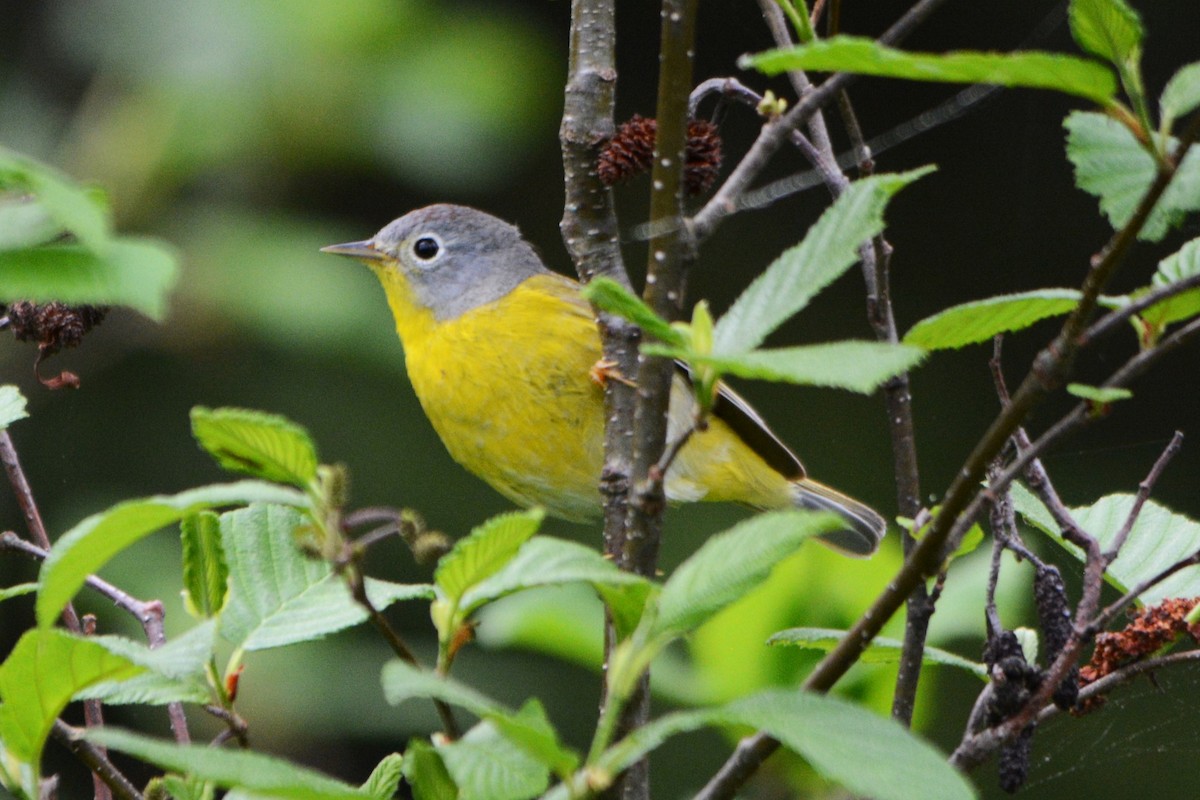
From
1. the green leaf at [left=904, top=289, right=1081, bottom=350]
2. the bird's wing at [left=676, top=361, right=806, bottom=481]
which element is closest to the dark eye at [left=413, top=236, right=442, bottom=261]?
the bird's wing at [left=676, top=361, right=806, bottom=481]

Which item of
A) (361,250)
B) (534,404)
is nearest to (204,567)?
(534,404)

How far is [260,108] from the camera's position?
3.03 metres

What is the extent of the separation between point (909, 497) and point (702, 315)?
1.53 feet

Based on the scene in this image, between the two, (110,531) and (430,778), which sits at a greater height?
(110,531)

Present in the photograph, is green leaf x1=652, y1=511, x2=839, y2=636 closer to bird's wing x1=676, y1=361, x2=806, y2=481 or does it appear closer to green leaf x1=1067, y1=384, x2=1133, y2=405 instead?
green leaf x1=1067, y1=384, x2=1133, y2=405

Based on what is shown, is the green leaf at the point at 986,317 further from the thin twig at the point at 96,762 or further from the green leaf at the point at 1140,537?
the thin twig at the point at 96,762

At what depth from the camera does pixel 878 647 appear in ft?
4.54

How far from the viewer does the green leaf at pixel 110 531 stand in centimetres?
77

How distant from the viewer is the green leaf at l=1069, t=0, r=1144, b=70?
2.79 feet

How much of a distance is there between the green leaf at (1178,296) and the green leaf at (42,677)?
73cm

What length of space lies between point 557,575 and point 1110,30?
477mm

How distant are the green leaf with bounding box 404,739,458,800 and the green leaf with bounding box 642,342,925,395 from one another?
1.10 ft

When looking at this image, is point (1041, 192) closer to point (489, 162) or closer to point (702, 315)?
point (489, 162)

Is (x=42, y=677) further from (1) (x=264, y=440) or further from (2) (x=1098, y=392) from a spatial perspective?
(2) (x=1098, y=392)
